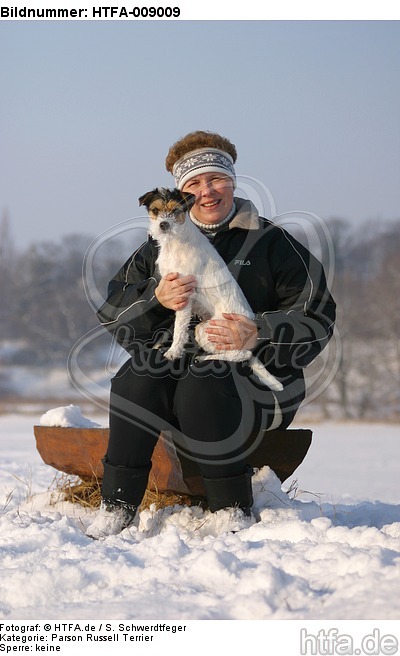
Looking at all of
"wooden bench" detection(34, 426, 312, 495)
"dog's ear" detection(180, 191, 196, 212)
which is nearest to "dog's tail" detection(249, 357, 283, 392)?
"wooden bench" detection(34, 426, 312, 495)

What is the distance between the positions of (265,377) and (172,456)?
2.04 feet

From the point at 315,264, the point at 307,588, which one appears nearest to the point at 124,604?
Result: the point at 307,588

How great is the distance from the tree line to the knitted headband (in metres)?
21.9

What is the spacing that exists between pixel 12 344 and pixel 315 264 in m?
32.6

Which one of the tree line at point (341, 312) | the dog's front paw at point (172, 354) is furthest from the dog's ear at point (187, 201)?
the tree line at point (341, 312)

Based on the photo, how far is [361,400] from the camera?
27.1 metres

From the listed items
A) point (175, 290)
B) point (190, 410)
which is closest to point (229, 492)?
point (190, 410)

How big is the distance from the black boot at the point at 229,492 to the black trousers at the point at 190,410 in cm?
3

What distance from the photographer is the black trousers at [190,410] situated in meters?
3.33

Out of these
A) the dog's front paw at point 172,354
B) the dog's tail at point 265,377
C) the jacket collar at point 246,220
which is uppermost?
the jacket collar at point 246,220

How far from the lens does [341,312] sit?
28.2 metres

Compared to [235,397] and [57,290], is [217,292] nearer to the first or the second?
[235,397]

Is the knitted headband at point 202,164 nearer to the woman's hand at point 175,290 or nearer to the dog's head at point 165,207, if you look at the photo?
the dog's head at point 165,207

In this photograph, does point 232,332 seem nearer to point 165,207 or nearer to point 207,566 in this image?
point 165,207
